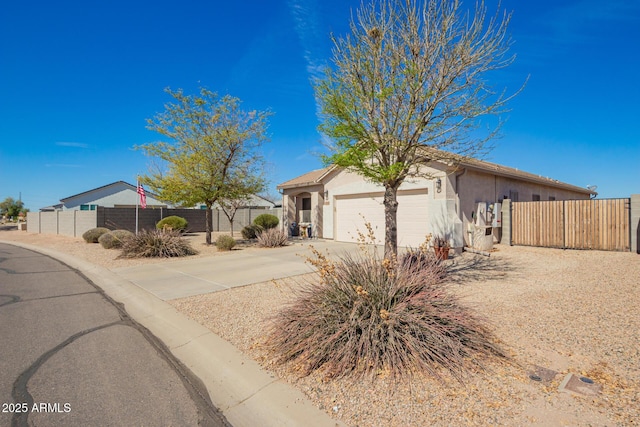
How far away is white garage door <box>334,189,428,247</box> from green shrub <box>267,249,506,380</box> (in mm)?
7736

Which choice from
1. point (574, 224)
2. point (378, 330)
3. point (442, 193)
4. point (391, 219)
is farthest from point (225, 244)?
point (574, 224)

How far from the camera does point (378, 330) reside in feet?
11.9

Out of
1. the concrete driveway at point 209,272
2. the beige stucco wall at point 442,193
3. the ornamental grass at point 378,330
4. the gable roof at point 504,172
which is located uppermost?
the gable roof at point 504,172

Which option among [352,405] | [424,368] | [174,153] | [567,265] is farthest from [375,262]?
[174,153]

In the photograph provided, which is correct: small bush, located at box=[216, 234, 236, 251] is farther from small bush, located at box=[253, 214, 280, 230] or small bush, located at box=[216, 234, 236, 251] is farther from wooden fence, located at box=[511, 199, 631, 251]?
wooden fence, located at box=[511, 199, 631, 251]

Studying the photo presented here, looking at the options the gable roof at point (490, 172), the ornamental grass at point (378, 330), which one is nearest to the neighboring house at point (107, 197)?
the gable roof at point (490, 172)

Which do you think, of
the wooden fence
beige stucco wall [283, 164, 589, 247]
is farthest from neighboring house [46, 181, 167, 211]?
the wooden fence

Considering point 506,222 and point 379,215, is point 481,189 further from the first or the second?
point 379,215

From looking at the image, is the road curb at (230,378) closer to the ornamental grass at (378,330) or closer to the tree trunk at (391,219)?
the ornamental grass at (378,330)

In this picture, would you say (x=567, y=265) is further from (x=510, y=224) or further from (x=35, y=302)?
(x=35, y=302)

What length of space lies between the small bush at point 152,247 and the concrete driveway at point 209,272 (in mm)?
1107

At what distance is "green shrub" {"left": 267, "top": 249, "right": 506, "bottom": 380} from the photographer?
3.44 m

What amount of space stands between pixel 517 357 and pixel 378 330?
161cm

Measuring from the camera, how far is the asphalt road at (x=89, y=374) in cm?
301
